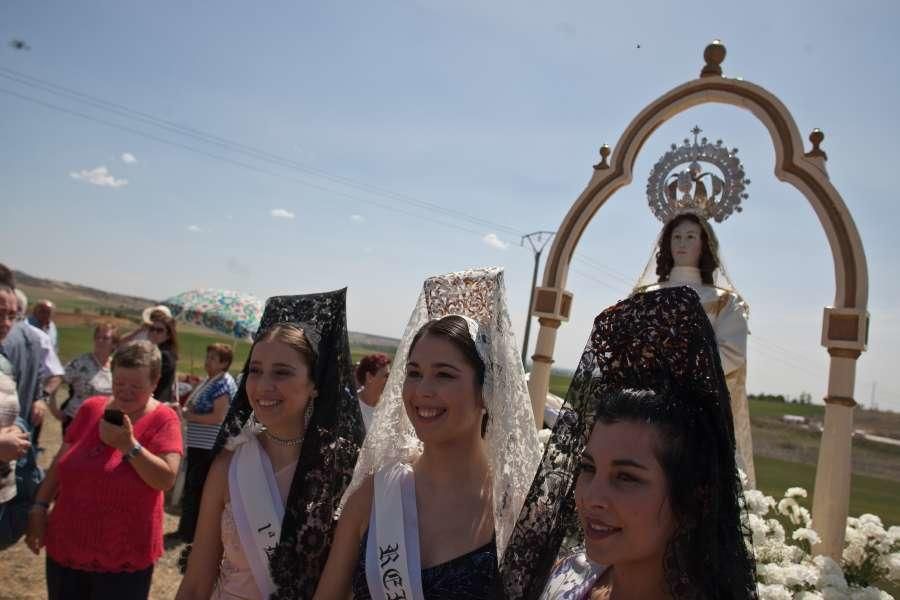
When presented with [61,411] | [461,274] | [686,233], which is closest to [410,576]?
[461,274]

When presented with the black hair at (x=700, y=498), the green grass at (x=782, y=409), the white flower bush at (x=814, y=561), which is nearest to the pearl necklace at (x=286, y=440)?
the black hair at (x=700, y=498)

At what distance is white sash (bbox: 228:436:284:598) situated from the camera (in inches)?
91.2

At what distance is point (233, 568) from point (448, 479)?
0.88 metres

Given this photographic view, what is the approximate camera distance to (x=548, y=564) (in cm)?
171

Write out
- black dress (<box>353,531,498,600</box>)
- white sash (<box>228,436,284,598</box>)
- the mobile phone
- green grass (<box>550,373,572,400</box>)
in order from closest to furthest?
black dress (<box>353,531,498,600</box>)
white sash (<box>228,436,284,598</box>)
the mobile phone
green grass (<box>550,373,572,400</box>)

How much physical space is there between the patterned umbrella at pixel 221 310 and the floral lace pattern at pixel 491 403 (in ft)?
17.3

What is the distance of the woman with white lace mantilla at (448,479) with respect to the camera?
1.97 m

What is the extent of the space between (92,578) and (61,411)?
3.81 meters

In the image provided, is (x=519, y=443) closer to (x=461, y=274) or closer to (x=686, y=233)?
(x=461, y=274)

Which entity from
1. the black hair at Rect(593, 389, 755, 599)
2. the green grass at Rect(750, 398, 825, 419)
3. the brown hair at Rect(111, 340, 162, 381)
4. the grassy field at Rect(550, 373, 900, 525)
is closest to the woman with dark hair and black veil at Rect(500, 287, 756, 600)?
the black hair at Rect(593, 389, 755, 599)

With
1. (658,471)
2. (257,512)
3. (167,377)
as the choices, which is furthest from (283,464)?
(167,377)

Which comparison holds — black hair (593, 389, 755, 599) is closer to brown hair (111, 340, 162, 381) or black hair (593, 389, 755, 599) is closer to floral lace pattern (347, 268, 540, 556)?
floral lace pattern (347, 268, 540, 556)

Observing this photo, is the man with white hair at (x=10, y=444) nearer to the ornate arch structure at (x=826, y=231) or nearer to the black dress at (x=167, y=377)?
the black dress at (x=167, y=377)

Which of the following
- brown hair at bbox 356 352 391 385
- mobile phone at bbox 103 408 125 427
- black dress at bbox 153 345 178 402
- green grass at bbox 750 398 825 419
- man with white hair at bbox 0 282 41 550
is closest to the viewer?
mobile phone at bbox 103 408 125 427
